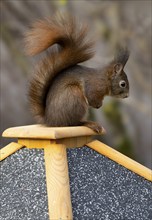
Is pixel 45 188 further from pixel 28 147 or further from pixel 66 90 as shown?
pixel 66 90

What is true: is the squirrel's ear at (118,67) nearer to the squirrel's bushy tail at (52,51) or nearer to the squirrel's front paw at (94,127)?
the squirrel's bushy tail at (52,51)

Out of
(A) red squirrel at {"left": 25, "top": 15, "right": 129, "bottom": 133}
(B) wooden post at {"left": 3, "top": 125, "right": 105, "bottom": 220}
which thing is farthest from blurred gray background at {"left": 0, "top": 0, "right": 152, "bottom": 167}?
(B) wooden post at {"left": 3, "top": 125, "right": 105, "bottom": 220}

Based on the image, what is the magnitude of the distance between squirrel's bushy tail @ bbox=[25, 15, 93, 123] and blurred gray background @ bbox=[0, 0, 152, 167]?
3239mm

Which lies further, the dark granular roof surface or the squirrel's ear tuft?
the squirrel's ear tuft

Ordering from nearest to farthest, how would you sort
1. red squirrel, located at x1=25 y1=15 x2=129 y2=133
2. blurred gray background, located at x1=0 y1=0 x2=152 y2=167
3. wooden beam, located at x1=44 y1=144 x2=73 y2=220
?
wooden beam, located at x1=44 y1=144 x2=73 y2=220, red squirrel, located at x1=25 y1=15 x2=129 y2=133, blurred gray background, located at x1=0 y1=0 x2=152 y2=167

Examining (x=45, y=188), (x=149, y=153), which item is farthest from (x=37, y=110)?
(x=149, y=153)

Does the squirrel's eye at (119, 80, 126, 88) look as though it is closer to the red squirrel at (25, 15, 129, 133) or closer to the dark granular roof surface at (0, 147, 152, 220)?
the red squirrel at (25, 15, 129, 133)

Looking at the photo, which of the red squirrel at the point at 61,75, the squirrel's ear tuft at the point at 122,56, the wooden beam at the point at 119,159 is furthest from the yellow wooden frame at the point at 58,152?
the squirrel's ear tuft at the point at 122,56

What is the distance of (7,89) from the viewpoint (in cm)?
642

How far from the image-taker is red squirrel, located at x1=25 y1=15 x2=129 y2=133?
106 inches

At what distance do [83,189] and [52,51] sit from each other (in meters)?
0.67

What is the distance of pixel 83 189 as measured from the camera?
2.39 meters

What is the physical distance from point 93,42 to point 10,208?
0.81m

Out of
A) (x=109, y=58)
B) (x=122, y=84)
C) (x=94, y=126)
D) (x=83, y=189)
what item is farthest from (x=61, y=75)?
(x=109, y=58)
